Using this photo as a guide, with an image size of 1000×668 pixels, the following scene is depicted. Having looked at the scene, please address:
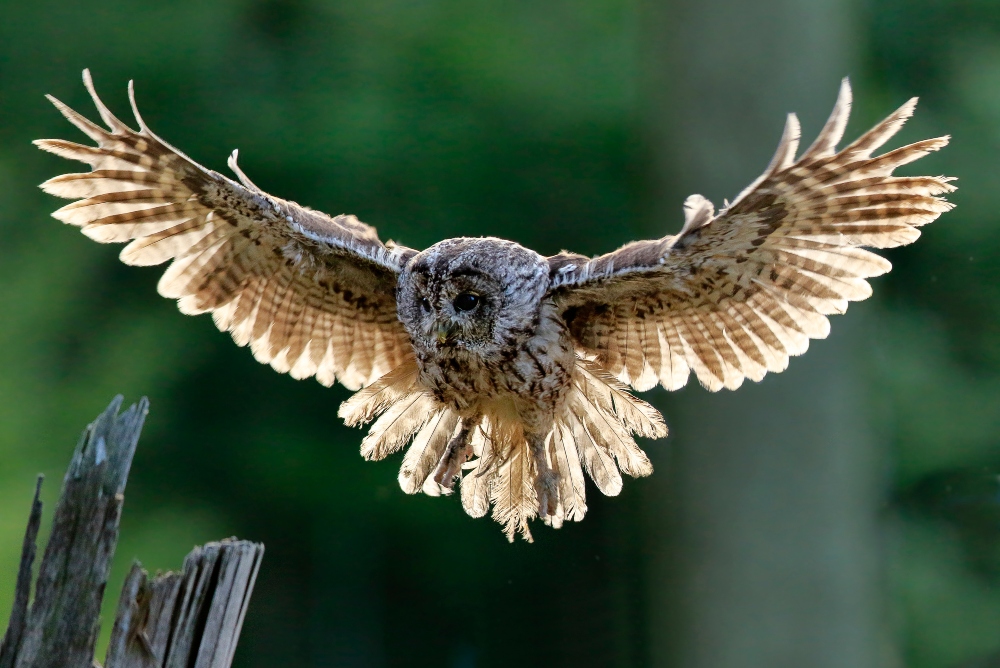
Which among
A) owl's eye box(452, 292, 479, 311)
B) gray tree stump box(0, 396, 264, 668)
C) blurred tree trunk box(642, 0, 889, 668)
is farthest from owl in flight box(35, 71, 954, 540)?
blurred tree trunk box(642, 0, 889, 668)

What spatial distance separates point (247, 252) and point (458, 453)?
97 cm

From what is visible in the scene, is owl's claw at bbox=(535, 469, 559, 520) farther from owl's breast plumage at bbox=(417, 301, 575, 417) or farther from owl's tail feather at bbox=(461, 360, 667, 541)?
owl's breast plumage at bbox=(417, 301, 575, 417)

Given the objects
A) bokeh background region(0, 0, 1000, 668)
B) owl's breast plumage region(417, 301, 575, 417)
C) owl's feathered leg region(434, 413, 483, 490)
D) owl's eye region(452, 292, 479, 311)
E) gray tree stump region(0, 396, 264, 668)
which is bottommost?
gray tree stump region(0, 396, 264, 668)

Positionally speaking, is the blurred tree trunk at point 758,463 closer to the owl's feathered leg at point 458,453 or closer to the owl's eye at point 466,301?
the owl's feathered leg at point 458,453

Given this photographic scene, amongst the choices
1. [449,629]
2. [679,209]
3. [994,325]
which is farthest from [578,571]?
[994,325]

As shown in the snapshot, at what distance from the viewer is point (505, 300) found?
3.09 m

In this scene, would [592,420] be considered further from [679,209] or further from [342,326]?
[679,209]

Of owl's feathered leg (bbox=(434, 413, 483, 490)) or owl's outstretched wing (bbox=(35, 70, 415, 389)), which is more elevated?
owl's outstretched wing (bbox=(35, 70, 415, 389))

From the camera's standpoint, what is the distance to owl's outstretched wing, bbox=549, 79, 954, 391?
8.47 ft

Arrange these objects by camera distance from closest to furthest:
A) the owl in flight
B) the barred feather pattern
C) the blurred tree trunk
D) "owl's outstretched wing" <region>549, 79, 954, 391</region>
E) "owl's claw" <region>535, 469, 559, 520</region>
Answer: "owl's outstretched wing" <region>549, 79, 954, 391</region> < the owl in flight < "owl's claw" <region>535, 469, 559, 520</region> < the barred feather pattern < the blurred tree trunk

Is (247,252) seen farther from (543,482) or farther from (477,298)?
(543,482)

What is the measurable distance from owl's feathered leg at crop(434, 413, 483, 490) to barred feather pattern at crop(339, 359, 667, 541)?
0.02m

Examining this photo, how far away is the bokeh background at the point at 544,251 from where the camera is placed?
5539mm

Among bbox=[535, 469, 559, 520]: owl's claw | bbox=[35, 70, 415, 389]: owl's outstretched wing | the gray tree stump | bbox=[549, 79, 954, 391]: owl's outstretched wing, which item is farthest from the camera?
bbox=[535, 469, 559, 520]: owl's claw
